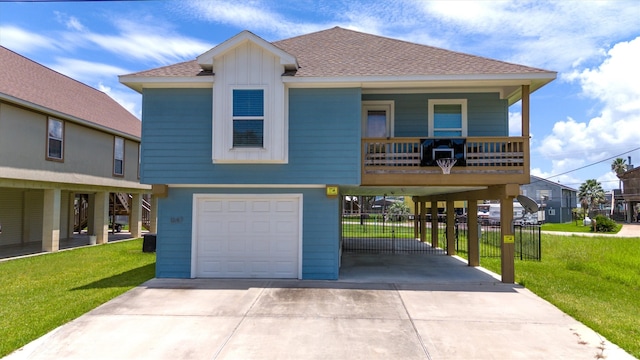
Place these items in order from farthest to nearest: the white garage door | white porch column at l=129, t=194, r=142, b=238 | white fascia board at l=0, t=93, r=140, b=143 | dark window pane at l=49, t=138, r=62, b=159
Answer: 1. white porch column at l=129, t=194, r=142, b=238
2. dark window pane at l=49, t=138, r=62, b=159
3. white fascia board at l=0, t=93, r=140, b=143
4. the white garage door

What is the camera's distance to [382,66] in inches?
388

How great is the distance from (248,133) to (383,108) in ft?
13.1

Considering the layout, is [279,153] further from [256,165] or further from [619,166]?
[619,166]

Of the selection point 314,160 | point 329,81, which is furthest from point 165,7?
point 314,160

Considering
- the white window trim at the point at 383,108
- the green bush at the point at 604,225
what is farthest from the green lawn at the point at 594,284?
the green bush at the point at 604,225

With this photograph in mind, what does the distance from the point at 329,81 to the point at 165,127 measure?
14.1ft

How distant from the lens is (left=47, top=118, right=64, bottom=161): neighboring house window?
1420 centimetres

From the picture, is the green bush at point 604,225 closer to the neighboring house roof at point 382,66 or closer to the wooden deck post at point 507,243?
the neighboring house roof at point 382,66

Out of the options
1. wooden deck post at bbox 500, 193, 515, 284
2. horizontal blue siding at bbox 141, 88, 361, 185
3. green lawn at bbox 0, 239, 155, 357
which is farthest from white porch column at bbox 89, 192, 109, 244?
wooden deck post at bbox 500, 193, 515, 284

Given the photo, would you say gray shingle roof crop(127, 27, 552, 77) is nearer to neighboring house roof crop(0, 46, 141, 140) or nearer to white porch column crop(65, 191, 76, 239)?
neighboring house roof crop(0, 46, 141, 140)

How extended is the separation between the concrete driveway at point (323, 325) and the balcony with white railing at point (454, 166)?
8.35 feet

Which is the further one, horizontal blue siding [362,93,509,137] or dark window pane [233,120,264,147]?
horizontal blue siding [362,93,509,137]

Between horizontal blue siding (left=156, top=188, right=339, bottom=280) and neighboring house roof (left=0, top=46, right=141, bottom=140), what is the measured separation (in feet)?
24.1

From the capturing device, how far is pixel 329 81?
924 centimetres
